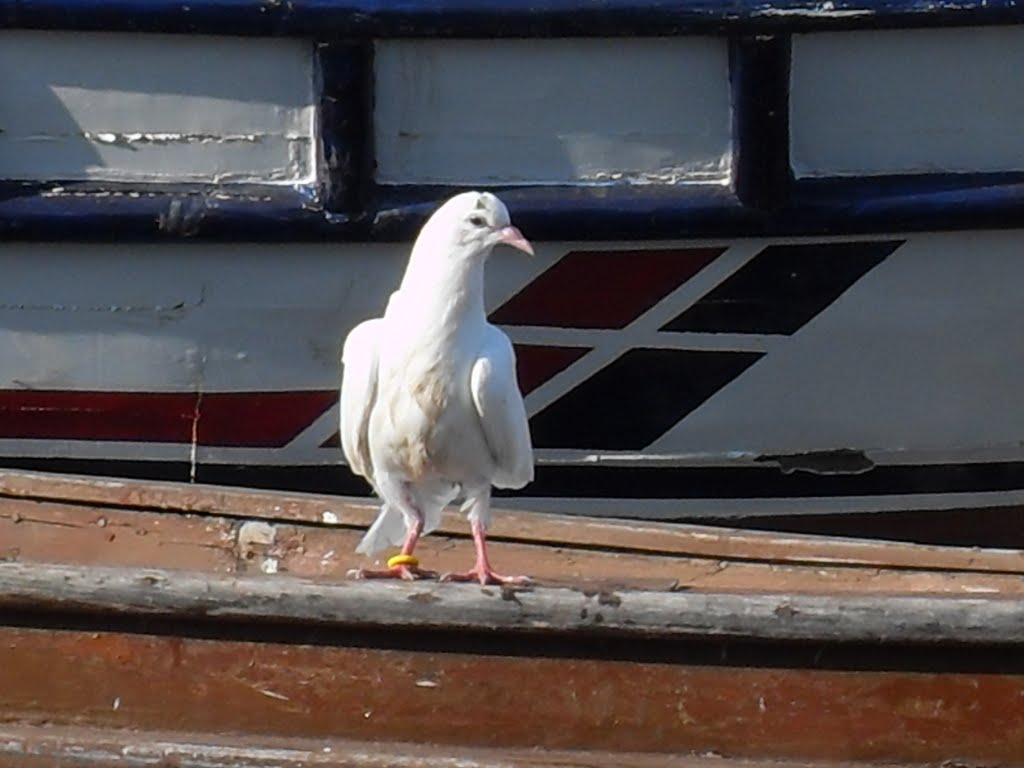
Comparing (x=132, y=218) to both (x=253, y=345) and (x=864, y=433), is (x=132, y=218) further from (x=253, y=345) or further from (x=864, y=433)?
(x=864, y=433)

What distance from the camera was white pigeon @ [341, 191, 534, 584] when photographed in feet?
12.6

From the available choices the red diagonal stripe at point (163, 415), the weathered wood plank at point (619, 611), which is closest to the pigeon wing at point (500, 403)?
the weathered wood plank at point (619, 611)

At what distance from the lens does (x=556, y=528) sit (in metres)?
4.66

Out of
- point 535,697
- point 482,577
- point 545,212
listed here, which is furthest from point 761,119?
point 535,697

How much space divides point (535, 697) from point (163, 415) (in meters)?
1.29

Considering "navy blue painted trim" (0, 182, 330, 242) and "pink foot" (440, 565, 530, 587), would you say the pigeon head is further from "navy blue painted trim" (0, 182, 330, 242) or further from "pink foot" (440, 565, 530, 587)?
"navy blue painted trim" (0, 182, 330, 242)

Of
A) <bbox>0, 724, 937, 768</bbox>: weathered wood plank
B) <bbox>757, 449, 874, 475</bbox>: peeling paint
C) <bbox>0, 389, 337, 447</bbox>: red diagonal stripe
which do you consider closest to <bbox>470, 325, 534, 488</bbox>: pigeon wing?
<bbox>0, 724, 937, 768</bbox>: weathered wood plank

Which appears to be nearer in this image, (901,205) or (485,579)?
(485,579)

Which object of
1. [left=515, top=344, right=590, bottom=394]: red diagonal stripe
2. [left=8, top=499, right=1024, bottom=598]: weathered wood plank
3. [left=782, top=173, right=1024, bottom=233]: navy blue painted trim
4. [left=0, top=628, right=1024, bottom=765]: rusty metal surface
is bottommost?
[left=8, top=499, right=1024, bottom=598]: weathered wood plank

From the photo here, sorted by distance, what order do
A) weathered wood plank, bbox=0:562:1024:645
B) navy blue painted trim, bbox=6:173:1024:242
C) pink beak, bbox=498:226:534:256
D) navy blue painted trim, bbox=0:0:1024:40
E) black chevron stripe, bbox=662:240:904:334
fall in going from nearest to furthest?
weathered wood plank, bbox=0:562:1024:645
pink beak, bbox=498:226:534:256
navy blue painted trim, bbox=0:0:1024:40
navy blue painted trim, bbox=6:173:1024:242
black chevron stripe, bbox=662:240:904:334

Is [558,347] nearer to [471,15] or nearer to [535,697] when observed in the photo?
[471,15]

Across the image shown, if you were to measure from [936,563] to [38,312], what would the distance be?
1835mm

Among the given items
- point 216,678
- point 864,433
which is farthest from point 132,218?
point 864,433

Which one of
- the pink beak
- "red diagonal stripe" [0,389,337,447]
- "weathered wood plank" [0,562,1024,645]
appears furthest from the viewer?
"red diagonal stripe" [0,389,337,447]
